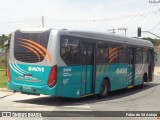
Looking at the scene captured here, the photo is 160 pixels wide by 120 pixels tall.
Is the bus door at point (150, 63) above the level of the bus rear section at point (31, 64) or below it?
below

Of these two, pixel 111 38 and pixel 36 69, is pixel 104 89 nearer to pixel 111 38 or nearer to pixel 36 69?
pixel 111 38

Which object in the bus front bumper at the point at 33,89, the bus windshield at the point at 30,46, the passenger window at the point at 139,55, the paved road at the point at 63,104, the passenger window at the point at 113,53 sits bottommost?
the paved road at the point at 63,104

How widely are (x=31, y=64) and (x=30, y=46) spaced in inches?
27.6

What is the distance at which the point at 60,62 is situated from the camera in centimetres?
1477

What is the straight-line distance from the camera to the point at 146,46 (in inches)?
974

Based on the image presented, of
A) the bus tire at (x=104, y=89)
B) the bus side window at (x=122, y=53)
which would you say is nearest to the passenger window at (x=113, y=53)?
the bus side window at (x=122, y=53)

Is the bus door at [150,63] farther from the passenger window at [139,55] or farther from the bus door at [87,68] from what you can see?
the bus door at [87,68]

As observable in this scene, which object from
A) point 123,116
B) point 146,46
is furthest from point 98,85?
point 146,46

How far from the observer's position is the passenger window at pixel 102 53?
17.5 m

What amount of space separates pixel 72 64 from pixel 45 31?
66.3 inches

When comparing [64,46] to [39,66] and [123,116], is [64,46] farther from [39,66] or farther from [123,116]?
[123,116]

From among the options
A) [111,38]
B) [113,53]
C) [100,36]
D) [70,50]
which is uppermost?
[100,36]

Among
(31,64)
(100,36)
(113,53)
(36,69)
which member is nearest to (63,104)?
(36,69)

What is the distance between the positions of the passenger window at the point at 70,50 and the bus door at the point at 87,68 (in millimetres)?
456
